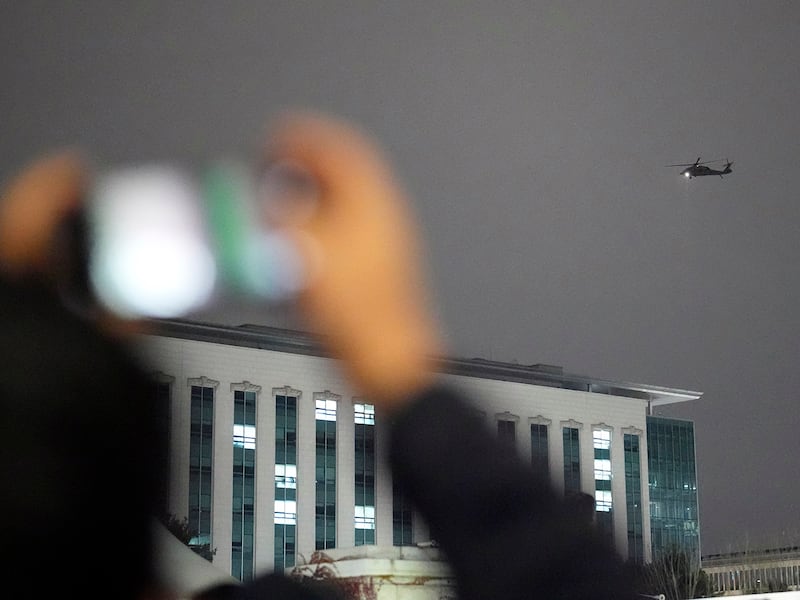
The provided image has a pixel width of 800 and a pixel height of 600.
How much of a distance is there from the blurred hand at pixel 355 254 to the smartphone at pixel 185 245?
20 millimetres

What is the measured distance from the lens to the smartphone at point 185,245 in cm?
92

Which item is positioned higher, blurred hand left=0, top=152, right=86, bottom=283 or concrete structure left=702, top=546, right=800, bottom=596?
blurred hand left=0, top=152, right=86, bottom=283

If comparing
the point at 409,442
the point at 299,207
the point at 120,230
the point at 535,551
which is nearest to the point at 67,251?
the point at 120,230

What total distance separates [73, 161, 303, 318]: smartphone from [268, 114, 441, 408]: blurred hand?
2cm

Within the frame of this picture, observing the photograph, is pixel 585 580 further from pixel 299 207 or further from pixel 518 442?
pixel 299 207

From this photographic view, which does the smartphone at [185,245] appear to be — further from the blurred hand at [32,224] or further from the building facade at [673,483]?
the building facade at [673,483]

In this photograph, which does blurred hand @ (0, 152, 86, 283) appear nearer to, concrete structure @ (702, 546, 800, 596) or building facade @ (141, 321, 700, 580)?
building facade @ (141, 321, 700, 580)

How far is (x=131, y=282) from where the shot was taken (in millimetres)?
991

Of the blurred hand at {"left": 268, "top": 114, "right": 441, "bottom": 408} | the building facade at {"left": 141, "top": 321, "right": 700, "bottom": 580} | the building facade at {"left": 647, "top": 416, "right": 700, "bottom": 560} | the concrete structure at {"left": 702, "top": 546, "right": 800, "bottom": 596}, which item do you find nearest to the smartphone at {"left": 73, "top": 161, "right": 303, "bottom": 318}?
the blurred hand at {"left": 268, "top": 114, "right": 441, "bottom": 408}

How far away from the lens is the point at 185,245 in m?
0.97

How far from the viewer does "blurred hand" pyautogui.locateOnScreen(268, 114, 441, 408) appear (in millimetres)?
909

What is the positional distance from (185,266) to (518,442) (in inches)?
12.0

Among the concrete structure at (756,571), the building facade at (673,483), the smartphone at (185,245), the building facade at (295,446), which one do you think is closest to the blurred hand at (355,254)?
the smartphone at (185,245)

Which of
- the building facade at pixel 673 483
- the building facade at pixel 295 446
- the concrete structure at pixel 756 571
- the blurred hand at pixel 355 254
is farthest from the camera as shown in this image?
the building facade at pixel 673 483
